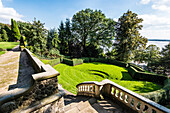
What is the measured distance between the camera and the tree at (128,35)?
18719 mm

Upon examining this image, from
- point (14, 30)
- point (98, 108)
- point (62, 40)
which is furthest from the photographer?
point (62, 40)

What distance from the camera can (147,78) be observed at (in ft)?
37.8

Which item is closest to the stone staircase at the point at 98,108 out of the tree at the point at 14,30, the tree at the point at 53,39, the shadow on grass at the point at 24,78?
the shadow on grass at the point at 24,78

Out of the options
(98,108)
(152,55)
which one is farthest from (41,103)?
(152,55)

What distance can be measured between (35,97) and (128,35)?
74.5 ft

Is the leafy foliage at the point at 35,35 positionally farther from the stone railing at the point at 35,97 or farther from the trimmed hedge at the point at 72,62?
the stone railing at the point at 35,97

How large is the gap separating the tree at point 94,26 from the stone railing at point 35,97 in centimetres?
2190

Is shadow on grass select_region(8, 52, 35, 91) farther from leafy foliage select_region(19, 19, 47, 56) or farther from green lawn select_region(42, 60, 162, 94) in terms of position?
leafy foliage select_region(19, 19, 47, 56)

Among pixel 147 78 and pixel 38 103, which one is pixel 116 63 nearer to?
pixel 147 78

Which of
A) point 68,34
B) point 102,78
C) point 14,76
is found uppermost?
point 68,34

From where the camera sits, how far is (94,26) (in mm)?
23109

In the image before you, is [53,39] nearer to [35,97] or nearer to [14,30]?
[14,30]

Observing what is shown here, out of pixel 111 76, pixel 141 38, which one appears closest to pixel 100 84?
pixel 111 76

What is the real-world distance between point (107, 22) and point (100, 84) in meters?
23.9
